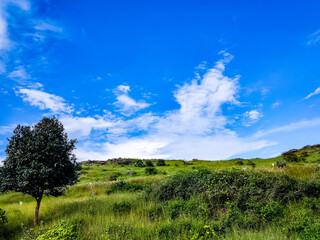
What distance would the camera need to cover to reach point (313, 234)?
715cm

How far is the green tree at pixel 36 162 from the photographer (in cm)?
1046

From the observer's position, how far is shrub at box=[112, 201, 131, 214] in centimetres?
1147

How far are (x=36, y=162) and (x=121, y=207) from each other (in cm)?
515

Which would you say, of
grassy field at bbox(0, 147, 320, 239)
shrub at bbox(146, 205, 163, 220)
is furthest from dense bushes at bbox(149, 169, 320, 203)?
shrub at bbox(146, 205, 163, 220)

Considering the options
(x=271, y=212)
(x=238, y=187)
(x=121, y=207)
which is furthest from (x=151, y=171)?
(x=271, y=212)

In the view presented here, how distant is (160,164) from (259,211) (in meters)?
25.4

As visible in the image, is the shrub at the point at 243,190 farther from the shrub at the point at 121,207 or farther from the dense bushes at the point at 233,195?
the shrub at the point at 121,207

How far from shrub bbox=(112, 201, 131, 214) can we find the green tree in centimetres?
298

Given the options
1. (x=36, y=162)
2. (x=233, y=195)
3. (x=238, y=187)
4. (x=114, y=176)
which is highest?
(x=36, y=162)

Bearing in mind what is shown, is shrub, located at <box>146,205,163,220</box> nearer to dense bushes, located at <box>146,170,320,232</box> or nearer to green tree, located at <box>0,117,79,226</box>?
dense bushes, located at <box>146,170,320,232</box>

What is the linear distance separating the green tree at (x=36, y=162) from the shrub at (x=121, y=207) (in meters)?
2.98

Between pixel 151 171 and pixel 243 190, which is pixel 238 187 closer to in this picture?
pixel 243 190

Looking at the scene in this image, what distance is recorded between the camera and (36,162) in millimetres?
10422

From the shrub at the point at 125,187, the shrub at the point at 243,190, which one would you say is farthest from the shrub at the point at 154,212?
the shrub at the point at 125,187
